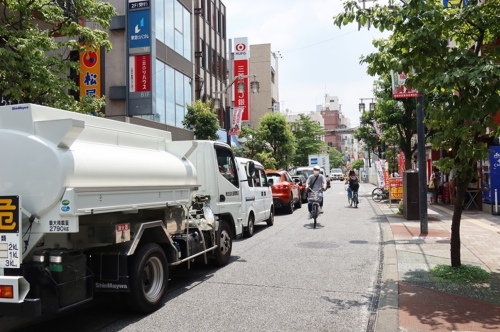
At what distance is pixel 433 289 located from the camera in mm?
6383

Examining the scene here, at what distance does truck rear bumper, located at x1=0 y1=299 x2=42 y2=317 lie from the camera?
407 centimetres

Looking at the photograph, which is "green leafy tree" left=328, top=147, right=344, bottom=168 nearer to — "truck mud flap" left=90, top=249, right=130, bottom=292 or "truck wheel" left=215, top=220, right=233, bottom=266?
"truck wheel" left=215, top=220, right=233, bottom=266

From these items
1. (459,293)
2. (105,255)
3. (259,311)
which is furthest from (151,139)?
(459,293)

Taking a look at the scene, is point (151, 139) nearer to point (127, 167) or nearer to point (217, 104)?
point (127, 167)

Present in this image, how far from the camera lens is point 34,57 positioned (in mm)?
9055

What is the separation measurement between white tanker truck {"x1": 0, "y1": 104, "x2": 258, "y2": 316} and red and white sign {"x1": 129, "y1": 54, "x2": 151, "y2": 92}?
1336cm

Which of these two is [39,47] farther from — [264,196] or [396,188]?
[396,188]

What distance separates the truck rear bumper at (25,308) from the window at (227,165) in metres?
5.24

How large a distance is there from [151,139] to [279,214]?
1279 centimetres

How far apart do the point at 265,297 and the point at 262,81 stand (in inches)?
2370

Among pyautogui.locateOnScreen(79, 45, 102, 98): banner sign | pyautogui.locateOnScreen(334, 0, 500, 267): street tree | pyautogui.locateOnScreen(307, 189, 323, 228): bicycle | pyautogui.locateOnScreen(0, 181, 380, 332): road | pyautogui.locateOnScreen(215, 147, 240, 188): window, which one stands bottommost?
pyautogui.locateOnScreen(0, 181, 380, 332): road

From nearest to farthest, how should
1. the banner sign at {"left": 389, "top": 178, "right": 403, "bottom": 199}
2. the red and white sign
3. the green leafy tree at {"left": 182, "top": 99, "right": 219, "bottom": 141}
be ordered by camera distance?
the red and white sign → the green leafy tree at {"left": 182, "top": 99, "right": 219, "bottom": 141} → the banner sign at {"left": 389, "top": 178, "right": 403, "bottom": 199}

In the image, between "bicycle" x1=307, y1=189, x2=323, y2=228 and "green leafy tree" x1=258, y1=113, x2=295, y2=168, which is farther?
"green leafy tree" x1=258, y1=113, x2=295, y2=168

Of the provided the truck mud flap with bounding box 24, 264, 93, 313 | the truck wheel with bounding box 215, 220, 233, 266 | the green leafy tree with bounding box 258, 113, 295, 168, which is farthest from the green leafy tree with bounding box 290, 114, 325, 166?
the truck mud flap with bounding box 24, 264, 93, 313
